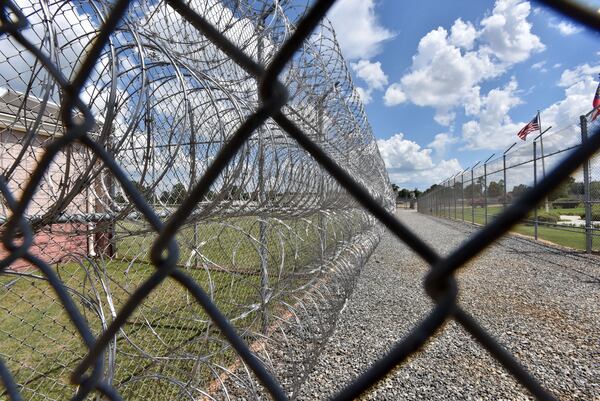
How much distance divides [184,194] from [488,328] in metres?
3.69

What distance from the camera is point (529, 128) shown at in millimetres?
12336

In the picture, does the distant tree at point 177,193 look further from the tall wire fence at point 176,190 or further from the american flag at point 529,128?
the american flag at point 529,128

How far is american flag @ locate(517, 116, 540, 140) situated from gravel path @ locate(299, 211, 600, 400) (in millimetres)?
6134

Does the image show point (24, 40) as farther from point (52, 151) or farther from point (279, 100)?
point (279, 100)

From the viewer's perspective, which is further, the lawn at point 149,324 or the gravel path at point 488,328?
the gravel path at point 488,328

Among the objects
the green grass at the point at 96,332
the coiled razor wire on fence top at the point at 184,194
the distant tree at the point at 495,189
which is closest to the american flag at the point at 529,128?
the distant tree at the point at 495,189

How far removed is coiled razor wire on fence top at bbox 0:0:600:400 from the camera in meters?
0.44

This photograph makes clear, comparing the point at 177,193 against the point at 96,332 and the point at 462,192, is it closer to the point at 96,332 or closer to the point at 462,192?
the point at 96,332

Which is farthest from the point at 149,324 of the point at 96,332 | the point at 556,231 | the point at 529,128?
the point at 556,231

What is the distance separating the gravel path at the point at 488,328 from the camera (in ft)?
9.50

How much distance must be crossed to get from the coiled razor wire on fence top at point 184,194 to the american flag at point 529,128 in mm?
8339

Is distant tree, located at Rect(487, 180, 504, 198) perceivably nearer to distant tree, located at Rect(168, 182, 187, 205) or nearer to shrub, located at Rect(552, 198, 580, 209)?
shrub, located at Rect(552, 198, 580, 209)

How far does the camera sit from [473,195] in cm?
1773

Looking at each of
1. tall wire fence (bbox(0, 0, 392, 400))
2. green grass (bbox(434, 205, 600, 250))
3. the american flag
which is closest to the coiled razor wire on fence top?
tall wire fence (bbox(0, 0, 392, 400))
